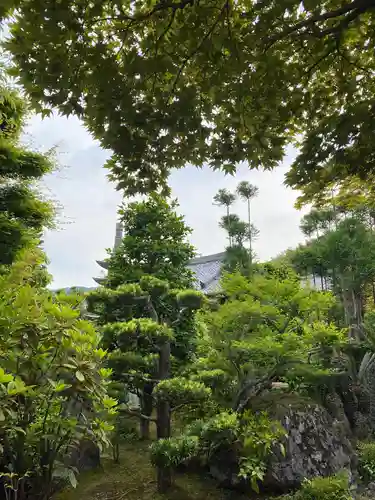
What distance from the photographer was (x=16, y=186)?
4.42 m

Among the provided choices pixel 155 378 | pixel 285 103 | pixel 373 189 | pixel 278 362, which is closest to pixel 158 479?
pixel 155 378

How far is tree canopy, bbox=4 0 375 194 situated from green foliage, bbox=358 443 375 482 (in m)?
5.09

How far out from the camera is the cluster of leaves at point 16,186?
408cm

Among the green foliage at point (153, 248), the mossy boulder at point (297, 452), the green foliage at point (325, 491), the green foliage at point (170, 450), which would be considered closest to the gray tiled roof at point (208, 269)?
the green foliage at point (153, 248)

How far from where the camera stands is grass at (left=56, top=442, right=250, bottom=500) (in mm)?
4594

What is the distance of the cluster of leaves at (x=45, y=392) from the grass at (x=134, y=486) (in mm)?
2728

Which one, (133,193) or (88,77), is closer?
(88,77)

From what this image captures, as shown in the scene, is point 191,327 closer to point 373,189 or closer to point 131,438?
point 131,438

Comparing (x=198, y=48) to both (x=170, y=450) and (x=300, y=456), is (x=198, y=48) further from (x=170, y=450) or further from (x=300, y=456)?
(x=300, y=456)

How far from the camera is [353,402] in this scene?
23.3ft

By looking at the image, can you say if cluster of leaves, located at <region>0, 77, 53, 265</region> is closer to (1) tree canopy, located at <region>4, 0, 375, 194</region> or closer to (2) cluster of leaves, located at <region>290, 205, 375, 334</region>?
(1) tree canopy, located at <region>4, 0, 375, 194</region>

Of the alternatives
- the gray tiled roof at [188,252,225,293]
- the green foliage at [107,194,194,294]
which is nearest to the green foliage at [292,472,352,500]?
the green foliage at [107,194,194,294]

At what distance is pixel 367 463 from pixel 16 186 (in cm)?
635

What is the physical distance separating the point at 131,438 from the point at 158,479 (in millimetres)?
2505
